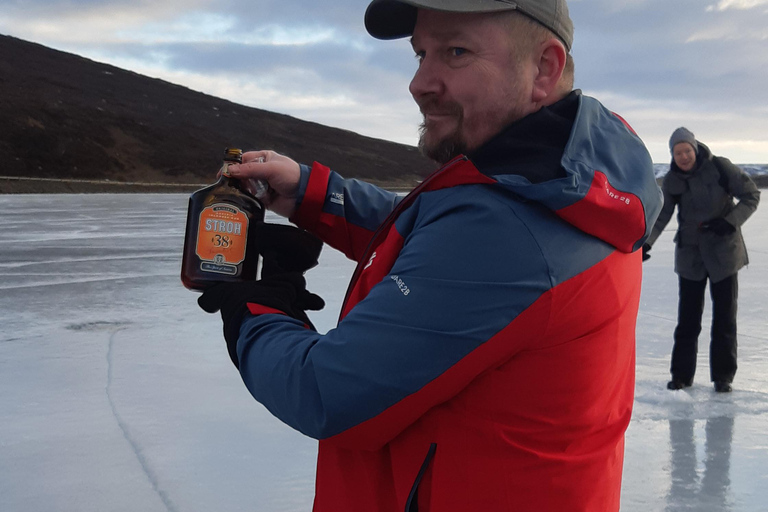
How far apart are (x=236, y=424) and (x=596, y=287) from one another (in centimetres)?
228

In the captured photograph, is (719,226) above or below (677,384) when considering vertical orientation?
above

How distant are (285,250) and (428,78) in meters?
0.41

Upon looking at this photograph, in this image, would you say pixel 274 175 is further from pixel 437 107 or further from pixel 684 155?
pixel 684 155

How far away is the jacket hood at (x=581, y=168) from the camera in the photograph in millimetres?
917

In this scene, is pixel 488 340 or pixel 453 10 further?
pixel 453 10

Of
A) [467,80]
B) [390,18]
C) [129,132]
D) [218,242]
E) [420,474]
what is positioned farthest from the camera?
[129,132]

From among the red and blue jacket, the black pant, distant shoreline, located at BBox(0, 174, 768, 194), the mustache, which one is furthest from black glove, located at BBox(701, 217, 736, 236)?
distant shoreline, located at BBox(0, 174, 768, 194)

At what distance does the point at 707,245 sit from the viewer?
153 inches

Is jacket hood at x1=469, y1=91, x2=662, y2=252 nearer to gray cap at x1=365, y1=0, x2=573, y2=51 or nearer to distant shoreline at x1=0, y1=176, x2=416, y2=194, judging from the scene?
gray cap at x1=365, y1=0, x2=573, y2=51

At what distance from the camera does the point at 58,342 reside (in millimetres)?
4191

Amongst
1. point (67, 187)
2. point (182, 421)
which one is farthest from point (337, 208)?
point (67, 187)

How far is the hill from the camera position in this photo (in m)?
42.8

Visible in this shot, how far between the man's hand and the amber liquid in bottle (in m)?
0.10

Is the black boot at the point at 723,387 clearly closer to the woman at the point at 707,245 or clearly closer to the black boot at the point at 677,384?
the woman at the point at 707,245
